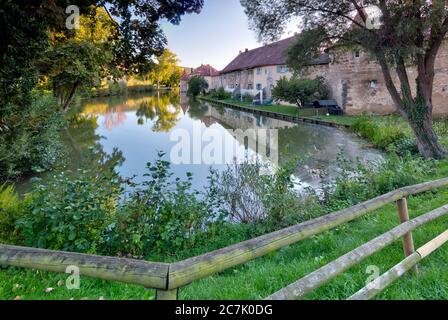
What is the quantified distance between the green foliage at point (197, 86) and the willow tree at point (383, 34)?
42.1 m

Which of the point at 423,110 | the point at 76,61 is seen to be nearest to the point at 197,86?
the point at 76,61

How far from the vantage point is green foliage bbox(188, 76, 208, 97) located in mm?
50688

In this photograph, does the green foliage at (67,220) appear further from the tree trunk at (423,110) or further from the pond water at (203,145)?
the tree trunk at (423,110)

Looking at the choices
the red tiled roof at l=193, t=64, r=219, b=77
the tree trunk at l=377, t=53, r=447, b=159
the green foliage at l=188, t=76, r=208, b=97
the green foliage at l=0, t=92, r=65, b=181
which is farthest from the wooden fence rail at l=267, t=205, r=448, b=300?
the red tiled roof at l=193, t=64, r=219, b=77

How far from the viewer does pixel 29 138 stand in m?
8.30

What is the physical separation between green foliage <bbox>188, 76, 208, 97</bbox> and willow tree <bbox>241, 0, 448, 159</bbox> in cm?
4213

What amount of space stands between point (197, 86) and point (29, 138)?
44.0 meters

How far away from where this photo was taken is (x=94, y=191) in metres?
4.06

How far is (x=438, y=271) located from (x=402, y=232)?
633 mm

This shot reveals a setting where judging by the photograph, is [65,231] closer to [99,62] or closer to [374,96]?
[99,62]

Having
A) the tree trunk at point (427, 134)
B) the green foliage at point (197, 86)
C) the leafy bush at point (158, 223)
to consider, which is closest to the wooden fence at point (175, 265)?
the leafy bush at point (158, 223)

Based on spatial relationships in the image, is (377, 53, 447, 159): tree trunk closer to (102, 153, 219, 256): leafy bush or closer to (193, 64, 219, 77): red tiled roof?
(102, 153, 219, 256): leafy bush

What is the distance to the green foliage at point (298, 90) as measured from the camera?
72.3ft
